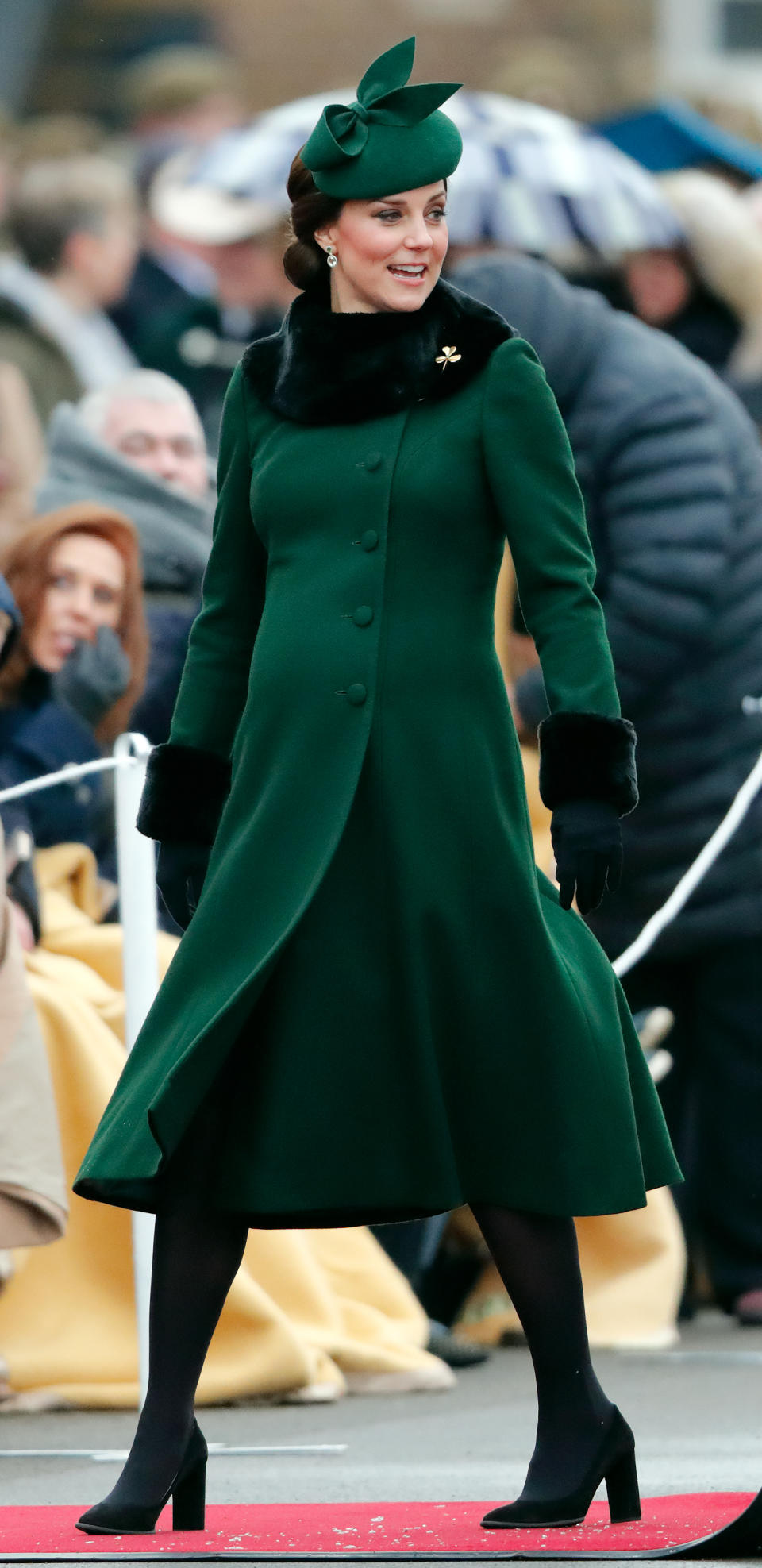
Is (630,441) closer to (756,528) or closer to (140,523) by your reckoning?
(756,528)

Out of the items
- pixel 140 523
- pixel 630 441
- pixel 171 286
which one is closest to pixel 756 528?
pixel 630 441

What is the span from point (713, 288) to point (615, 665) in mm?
1444

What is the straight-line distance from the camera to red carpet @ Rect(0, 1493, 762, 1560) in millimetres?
3082

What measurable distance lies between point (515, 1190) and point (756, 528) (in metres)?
3.33

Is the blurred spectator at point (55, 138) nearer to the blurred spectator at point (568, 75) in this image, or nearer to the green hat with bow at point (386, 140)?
the blurred spectator at point (568, 75)

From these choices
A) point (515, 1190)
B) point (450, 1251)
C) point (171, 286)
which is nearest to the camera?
point (515, 1190)

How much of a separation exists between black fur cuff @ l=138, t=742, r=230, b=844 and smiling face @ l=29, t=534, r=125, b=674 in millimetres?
2179

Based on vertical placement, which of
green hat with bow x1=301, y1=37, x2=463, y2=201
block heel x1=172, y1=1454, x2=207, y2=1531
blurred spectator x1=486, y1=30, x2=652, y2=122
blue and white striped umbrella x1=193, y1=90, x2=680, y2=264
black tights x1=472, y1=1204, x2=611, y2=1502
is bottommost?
block heel x1=172, y1=1454, x2=207, y2=1531

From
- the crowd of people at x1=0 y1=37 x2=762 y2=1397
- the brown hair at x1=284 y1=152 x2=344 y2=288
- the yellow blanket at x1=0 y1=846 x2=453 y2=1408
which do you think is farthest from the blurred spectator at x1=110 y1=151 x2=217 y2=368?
the brown hair at x1=284 y1=152 x2=344 y2=288

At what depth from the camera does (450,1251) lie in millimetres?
6180

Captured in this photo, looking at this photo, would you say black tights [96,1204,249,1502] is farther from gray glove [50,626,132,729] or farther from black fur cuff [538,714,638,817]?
gray glove [50,626,132,729]

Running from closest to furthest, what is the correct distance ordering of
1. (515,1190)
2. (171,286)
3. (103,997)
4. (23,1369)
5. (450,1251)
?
(515,1190) → (23,1369) → (103,997) → (450,1251) → (171,286)

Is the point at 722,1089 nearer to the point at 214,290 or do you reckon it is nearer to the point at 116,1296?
the point at 116,1296

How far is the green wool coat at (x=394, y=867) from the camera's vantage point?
3.28 meters
